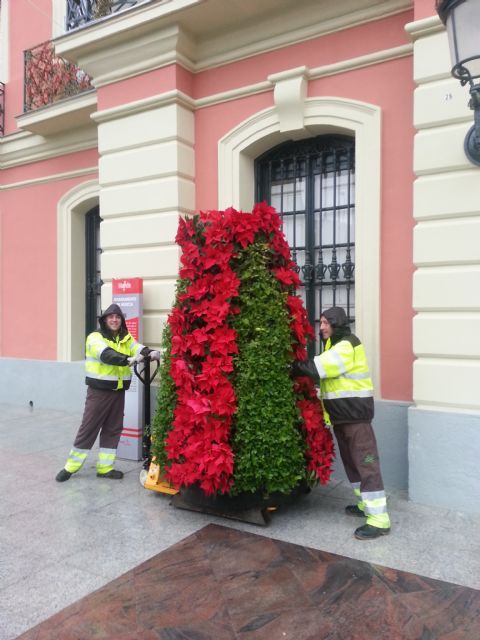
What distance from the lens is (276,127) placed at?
19.7ft

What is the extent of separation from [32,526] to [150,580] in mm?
1384

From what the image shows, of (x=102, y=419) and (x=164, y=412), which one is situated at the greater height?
(x=164, y=412)

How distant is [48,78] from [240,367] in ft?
22.6

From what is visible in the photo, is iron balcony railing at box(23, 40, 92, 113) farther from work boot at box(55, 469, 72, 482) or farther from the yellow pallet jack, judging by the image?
work boot at box(55, 469, 72, 482)

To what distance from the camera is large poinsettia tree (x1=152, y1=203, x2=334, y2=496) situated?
420 cm

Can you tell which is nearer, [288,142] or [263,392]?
[263,392]

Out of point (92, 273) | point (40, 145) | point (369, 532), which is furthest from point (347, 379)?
point (40, 145)

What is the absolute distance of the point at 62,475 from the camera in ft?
17.8

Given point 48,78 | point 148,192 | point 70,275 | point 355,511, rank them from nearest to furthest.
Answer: point 355,511 → point 148,192 → point 70,275 → point 48,78

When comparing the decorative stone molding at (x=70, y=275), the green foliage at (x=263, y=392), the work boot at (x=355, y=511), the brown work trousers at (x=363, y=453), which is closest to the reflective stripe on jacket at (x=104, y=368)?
the green foliage at (x=263, y=392)

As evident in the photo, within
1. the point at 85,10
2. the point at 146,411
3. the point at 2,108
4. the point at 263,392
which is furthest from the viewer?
the point at 2,108

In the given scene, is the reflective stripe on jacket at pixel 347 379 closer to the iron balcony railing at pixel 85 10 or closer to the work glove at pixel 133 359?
the work glove at pixel 133 359

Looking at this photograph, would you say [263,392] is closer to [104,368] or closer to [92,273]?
[104,368]

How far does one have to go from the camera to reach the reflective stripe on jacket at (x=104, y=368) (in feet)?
17.5
